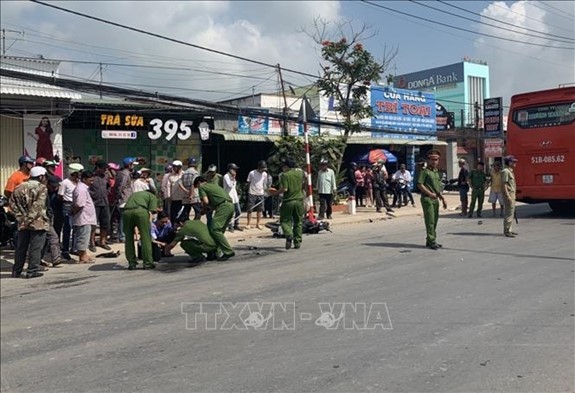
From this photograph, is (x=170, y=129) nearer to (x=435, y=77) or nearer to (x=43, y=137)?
(x=43, y=137)

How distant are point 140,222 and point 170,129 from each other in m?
11.0

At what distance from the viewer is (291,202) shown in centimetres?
1116

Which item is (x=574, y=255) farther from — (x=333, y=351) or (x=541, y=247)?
(x=333, y=351)

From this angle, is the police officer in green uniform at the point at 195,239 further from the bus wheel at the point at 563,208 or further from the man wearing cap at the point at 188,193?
the bus wheel at the point at 563,208

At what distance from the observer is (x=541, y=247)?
11.0 m

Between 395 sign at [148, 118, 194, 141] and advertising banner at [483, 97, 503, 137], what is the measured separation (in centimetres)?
1394

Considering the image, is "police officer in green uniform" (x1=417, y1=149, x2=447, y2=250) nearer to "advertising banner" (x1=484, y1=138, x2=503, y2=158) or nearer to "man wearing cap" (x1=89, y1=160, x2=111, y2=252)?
"man wearing cap" (x1=89, y1=160, x2=111, y2=252)

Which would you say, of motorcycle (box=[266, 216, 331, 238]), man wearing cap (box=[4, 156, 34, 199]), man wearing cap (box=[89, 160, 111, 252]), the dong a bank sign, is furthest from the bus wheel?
the dong a bank sign

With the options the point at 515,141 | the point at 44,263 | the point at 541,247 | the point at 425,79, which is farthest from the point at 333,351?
the point at 425,79

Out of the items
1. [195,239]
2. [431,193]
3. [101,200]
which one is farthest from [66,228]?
[431,193]

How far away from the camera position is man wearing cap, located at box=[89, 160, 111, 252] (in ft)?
36.0

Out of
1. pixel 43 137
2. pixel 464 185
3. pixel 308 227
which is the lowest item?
pixel 308 227

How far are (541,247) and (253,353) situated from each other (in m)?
7.90

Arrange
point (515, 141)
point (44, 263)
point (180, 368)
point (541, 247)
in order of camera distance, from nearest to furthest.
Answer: point (180, 368), point (44, 263), point (541, 247), point (515, 141)
